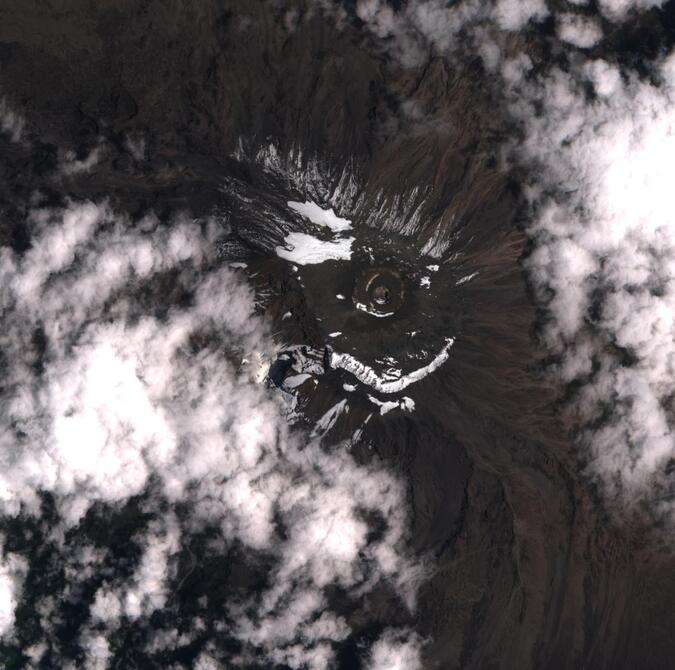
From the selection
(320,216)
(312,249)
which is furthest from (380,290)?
(320,216)

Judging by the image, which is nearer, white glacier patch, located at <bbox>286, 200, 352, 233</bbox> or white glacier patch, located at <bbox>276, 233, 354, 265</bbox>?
white glacier patch, located at <bbox>286, 200, 352, 233</bbox>

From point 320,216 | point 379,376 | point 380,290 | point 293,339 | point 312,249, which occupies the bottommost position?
point 293,339

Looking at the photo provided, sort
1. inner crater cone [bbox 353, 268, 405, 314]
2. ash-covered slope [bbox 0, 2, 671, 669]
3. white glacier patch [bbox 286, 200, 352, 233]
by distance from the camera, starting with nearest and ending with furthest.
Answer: ash-covered slope [bbox 0, 2, 671, 669], white glacier patch [bbox 286, 200, 352, 233], inner crater cone [bbox 353, 268, 405, 314]

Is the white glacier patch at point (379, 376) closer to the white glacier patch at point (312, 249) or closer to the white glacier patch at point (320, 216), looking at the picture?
the white glacier patch at point (312, 249)

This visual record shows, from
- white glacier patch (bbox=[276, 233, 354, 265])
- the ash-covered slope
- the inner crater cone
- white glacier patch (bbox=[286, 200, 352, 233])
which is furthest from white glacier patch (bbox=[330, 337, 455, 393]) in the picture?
white glacier patch (bbox=[286, 200, 352, 233])

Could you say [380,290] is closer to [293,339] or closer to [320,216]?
[320,216]

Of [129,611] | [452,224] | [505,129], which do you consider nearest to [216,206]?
[452,224]

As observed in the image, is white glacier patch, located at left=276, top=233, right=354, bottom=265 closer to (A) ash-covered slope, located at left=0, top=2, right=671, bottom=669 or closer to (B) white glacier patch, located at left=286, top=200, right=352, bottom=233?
(A) ash-covered slope, located at left=0, top=2, right=671, bottom=669
